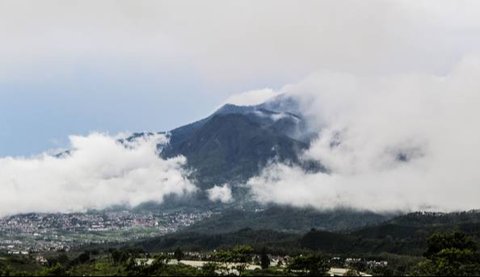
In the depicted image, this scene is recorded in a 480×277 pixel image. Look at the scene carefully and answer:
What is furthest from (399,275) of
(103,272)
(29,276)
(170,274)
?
(29,276)

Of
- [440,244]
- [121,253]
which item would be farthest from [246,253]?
[440,244]

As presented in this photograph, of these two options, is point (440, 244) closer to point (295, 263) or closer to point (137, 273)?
point (295, 263)

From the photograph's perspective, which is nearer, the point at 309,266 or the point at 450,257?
the point at 309,266

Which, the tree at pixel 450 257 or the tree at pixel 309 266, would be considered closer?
the tree at pixel 450 257

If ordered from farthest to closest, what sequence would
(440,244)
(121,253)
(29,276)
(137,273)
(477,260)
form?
1. (121,253)
2. (440,244)
3. (477,260)
4. (137,273)
5. (29,276)

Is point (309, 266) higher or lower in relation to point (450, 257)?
lower

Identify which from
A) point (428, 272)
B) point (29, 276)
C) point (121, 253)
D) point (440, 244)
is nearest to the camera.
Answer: point (29, 276)

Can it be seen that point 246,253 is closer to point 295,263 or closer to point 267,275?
point 295,263

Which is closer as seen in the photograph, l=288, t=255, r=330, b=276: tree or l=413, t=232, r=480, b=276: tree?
l=413, t=232, r=480, b=276: tree

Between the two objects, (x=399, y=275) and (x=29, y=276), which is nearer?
(x=29, y=276)
